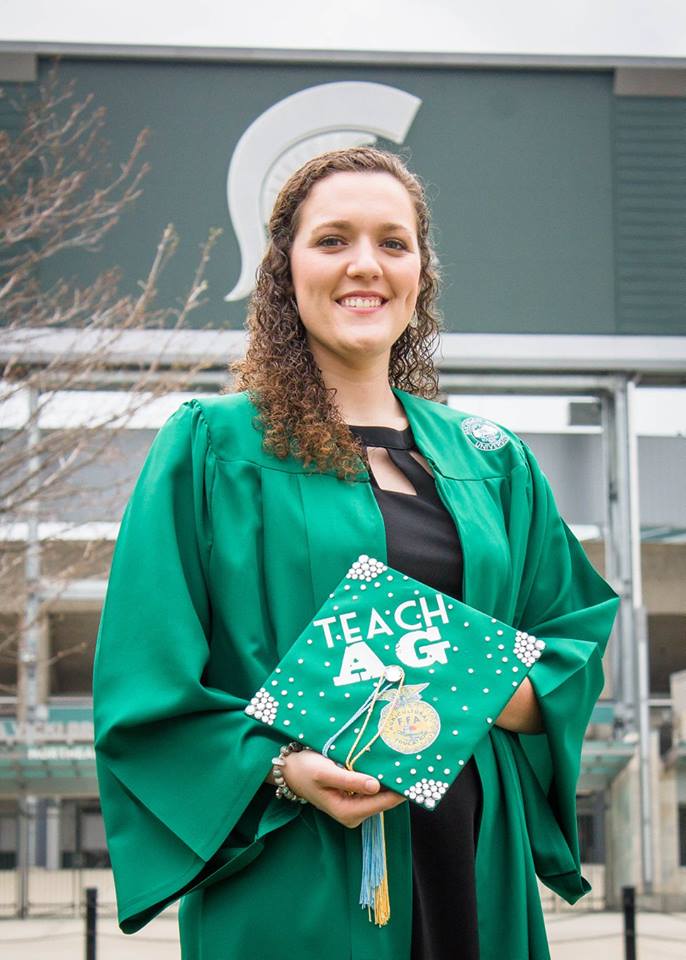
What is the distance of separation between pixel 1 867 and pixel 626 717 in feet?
48.5

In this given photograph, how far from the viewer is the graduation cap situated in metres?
2.10

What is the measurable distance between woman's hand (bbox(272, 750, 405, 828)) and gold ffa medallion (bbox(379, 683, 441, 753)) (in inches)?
3.0

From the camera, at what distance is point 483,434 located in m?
2.72

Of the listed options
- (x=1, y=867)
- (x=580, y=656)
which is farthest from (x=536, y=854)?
(x=1, y=867)

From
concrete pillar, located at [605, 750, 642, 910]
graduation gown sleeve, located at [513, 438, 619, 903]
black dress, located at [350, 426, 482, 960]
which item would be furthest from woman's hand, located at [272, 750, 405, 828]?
concrete pillar, located at [605, 750, 642, 910]

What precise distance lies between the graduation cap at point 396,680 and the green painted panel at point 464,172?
47.7 feet

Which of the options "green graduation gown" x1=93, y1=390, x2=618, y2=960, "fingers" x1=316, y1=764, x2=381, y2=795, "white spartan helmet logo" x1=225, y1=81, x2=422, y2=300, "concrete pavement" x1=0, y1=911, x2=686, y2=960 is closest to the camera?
"fingers" x1=316, y1=764, x2=381, y2=795

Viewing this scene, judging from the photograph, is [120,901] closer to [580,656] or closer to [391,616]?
[391,616]

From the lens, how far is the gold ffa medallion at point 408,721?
2104 millimetres

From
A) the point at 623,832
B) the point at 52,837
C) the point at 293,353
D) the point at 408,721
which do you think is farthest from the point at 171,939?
the point at 408,721

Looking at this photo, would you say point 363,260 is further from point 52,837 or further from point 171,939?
point 52,837

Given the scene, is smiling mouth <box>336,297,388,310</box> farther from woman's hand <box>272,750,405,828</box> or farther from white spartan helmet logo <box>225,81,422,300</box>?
white spartan helmet logo <box>225,81,422,300</box>

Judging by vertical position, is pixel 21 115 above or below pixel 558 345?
above

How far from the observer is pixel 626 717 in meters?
17.0
